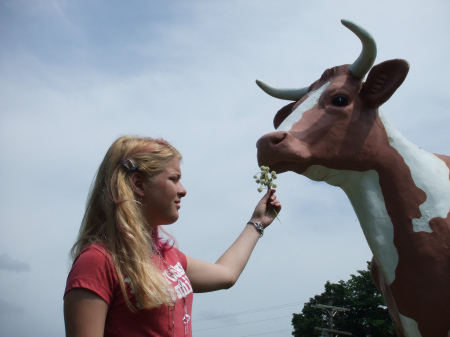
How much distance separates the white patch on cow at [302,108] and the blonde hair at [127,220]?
141 cm

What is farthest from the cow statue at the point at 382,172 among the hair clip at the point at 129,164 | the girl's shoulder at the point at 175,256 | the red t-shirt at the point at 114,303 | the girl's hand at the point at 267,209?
the red t-shirt at the point at 114,303

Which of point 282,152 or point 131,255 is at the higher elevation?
point 282,152

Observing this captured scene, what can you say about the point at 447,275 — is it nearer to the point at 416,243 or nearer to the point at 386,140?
the point at 416,243

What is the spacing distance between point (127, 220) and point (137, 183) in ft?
0.76

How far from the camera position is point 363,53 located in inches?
144

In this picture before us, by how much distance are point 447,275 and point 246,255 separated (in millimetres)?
1343

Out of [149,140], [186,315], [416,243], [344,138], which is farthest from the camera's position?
[344,138]

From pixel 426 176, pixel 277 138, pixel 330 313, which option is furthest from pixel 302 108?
pixel 330 313

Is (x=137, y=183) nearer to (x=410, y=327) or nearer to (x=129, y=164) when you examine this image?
(x=129, y=164)

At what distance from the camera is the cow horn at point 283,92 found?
418 cm

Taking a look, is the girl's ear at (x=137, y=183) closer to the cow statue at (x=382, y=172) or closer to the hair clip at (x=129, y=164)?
the hair clip at (x=129, y=164)

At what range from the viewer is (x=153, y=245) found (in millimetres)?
2180

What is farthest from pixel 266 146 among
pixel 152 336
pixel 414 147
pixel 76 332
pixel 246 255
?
pixel 76 332

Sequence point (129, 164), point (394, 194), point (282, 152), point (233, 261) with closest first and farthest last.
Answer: point (129, 164), point (233, 261), point (282, 152), point (394, 194)
